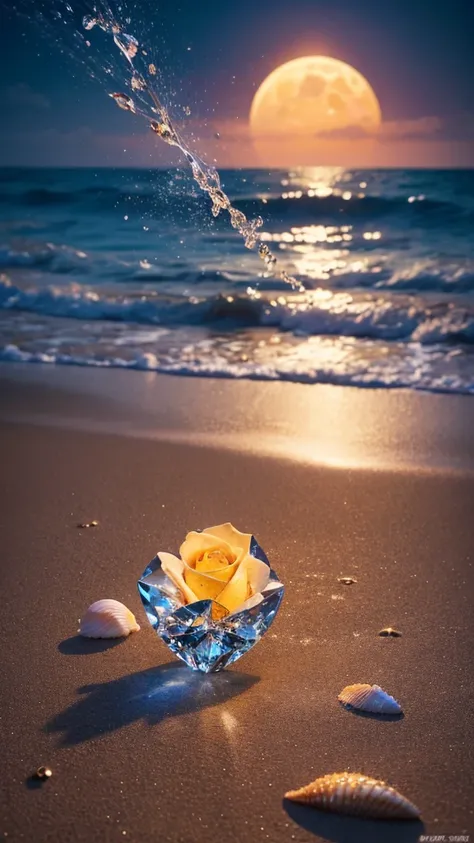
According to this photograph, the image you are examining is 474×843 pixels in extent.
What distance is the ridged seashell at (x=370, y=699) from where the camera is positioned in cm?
199

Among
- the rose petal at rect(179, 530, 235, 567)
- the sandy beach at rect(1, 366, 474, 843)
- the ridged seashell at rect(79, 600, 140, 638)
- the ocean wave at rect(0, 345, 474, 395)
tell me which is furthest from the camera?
the ocean wave at rect(0, 345, 474, 395)

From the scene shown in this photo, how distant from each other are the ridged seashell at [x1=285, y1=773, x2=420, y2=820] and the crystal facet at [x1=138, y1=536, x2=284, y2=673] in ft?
1.38

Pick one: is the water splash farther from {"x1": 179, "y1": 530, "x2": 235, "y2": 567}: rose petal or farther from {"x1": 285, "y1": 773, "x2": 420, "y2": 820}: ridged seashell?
{"x1": 285, "y1": 773, "x2": 420, "y2": 820}: ridged seashell

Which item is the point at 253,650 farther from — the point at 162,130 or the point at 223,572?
the point at 162,130

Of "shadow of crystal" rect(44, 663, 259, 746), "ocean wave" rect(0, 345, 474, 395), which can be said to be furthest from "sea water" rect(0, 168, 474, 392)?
"shadow of crystal" rect(44, 663, 259, 746)

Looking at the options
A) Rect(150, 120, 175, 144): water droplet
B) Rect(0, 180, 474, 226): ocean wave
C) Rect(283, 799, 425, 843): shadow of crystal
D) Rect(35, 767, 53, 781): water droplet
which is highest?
Rect(0, 180, 474, 226): ocean wave

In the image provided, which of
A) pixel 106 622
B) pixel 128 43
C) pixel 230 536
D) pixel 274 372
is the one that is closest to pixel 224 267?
pixel 274 372

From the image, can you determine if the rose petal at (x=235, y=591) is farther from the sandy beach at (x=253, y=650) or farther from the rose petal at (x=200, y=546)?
the sandy beach at (x=253, y=650)

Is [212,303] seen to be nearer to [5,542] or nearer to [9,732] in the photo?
[5,542]

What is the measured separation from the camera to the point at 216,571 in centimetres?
198

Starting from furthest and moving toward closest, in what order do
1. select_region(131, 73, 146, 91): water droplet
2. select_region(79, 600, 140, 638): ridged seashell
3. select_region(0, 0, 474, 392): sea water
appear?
1. select_region(0, 0, 474, 392): sea water
2. select_region(131, 73, 146, 91): water droplet
3. select_region(79, 600, 140, 638): ridged seashell

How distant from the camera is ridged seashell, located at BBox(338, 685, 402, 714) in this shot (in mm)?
1989

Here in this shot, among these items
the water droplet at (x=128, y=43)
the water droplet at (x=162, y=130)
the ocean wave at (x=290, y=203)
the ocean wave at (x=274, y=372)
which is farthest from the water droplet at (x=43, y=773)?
the ocean wave at (x=290, y=203)

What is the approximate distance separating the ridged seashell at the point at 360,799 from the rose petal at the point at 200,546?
1.87 ft
